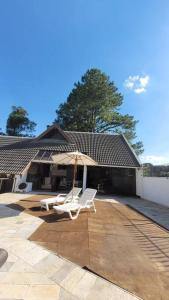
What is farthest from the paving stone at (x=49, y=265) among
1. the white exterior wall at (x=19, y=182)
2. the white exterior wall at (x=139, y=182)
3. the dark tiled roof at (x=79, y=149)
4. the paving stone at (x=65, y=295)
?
the white exterior wall at (x=139, y=182)

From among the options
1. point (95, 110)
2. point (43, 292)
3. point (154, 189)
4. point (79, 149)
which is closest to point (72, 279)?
point (43, 292)

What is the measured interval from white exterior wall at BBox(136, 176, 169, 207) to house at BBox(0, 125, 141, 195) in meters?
1.18

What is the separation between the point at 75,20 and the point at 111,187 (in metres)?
14.1

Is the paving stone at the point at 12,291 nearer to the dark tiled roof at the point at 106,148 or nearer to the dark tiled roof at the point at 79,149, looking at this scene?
the dark tiled roof at the point at 79,149

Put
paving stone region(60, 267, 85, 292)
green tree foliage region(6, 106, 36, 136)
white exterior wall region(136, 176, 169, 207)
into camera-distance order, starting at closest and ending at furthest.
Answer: paving stone region(60, 267, 85, 292)
white exterior wall region(136, 176, 169, 207)
green tree foliage region(6, 106, 36, 136)

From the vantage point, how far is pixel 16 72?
19.5 meters

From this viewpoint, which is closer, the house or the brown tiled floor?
the brown tiled floor

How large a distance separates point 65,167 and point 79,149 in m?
2.31

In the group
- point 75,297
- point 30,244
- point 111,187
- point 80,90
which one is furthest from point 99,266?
point 80,90

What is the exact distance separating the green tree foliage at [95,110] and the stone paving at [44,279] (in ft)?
96.0

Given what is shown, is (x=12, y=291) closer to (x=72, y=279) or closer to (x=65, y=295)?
(x=65, y=295)

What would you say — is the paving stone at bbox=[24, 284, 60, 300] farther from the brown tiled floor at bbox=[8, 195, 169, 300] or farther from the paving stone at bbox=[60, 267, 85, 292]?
the brown tiled floor at bbox=[8, 195, 169, 300]

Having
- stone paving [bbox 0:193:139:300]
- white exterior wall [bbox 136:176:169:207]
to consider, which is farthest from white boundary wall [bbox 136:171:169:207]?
stone paving [bbox 0:193:139:300]

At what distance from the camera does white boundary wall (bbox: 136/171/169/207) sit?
13.0m
